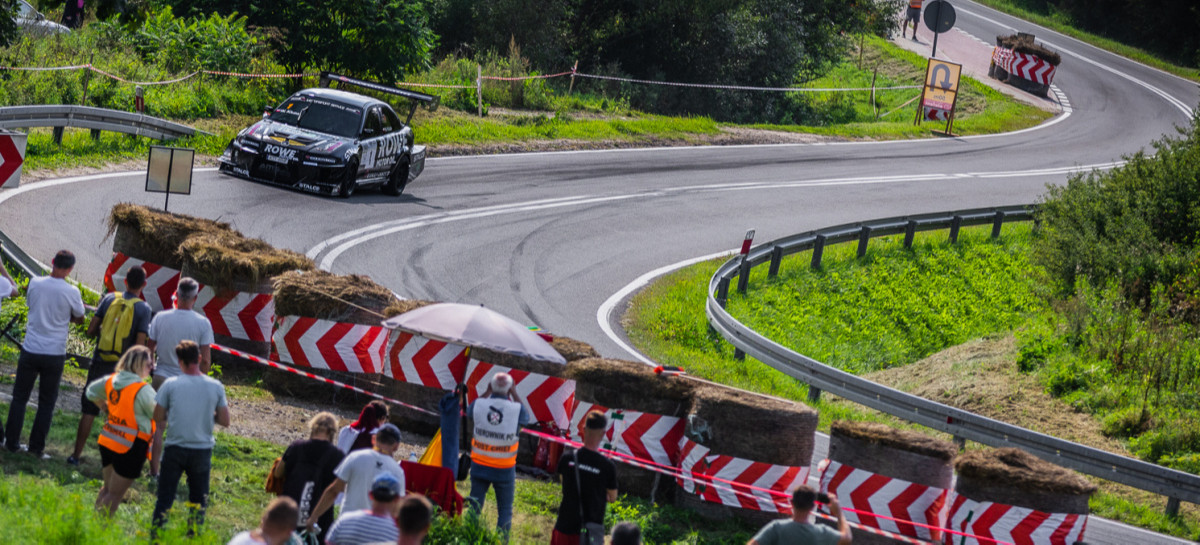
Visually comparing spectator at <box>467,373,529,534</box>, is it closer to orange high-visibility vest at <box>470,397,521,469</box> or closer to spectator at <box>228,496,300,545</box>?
orange high-visibility vest at <box>470,397,521,469</box>

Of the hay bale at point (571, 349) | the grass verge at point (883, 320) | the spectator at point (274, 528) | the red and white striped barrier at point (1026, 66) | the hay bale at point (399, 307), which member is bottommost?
the grass verge at point (883, 320)

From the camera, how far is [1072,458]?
11.7 m

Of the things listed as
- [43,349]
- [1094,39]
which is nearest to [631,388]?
[43,349]

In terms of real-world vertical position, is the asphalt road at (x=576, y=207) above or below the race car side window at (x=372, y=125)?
below

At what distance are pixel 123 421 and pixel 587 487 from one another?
3.09 metres

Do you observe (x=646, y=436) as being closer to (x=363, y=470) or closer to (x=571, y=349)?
(x=571, y=349)

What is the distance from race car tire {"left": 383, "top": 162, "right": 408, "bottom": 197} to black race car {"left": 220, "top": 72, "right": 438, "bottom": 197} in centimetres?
9

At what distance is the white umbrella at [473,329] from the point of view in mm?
9273

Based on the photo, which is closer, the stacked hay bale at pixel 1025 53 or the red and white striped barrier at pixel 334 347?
the red and white striped barrier at pixel 334 347

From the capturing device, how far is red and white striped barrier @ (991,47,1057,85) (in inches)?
1629

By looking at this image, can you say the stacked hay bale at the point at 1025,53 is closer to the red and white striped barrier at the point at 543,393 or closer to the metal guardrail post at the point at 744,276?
the metal guardrail post at the point at 744,276

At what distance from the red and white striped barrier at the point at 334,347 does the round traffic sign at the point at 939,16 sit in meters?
27.3

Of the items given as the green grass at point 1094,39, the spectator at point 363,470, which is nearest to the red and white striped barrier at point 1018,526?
the spectator at point 363,470

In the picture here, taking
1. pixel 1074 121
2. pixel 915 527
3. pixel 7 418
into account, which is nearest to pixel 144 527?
pixel 7 418
